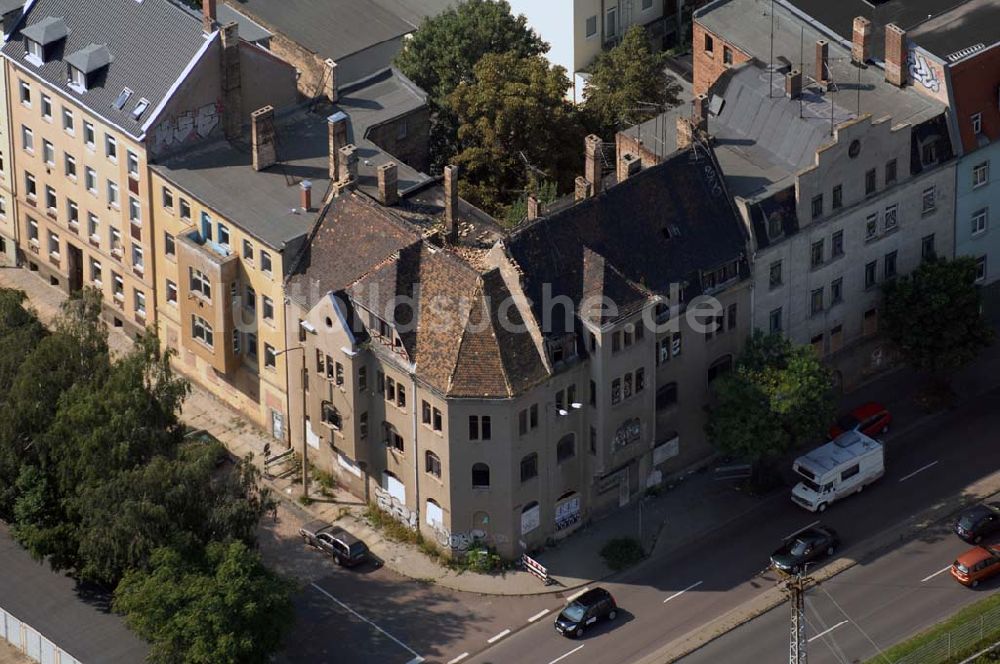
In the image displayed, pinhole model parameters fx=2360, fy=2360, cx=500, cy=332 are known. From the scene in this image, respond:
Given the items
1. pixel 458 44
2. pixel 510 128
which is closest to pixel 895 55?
pixel 510 128

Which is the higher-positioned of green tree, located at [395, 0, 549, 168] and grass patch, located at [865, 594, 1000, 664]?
green tree, located at [395, 0, 549, 168]

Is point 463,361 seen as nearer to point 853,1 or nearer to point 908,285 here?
point 908,285

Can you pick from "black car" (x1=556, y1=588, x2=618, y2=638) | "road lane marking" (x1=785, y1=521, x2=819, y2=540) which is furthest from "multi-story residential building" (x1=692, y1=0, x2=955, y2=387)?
"black car" (x1=556, y1=588, x2=618, y2=638)

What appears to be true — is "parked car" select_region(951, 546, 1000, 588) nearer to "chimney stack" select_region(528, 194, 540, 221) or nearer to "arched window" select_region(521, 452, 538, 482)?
"arched window" select_region(521, 452, 538, 482)

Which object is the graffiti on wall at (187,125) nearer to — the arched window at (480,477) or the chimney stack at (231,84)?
the chimney stack at (231,84)

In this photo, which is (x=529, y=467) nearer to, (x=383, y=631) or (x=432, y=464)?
(x=432, y=464)

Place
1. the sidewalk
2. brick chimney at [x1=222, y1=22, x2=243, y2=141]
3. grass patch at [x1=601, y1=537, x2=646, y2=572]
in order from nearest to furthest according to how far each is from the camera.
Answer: the sidewalk, grass patch at [x1=601, y1=537, x2=646, y2=572], brick chimney at [x1=222, y1=22, x2=243, y2=141]
